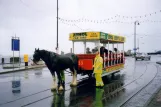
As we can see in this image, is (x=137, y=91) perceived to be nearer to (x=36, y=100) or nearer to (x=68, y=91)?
(x=68, y=91)

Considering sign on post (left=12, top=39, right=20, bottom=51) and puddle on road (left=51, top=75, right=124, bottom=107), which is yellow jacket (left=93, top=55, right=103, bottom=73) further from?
sign on post (left=12, top=39, right=20, bottom=51)

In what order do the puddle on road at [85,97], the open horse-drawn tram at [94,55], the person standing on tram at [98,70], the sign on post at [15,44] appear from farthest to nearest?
the sign on post at [15,44]
the open horse-drawn tram at [94,55]
the person standing on tram at [98,70]
the puddle on road at [85,97]

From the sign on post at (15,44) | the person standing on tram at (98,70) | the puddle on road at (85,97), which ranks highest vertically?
the sign on post at (15,44)

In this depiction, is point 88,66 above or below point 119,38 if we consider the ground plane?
below

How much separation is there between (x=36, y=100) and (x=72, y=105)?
167cm

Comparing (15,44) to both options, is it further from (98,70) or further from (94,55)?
(98,70)

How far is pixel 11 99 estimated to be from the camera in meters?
10.1

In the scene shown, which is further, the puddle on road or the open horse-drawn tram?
the open horse-drawn tram

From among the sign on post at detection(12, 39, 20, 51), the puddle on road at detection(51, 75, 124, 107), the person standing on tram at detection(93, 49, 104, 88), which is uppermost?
the sign on post at detection(12, 39, 20, 51)

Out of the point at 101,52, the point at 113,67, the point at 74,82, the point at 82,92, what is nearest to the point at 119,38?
the point at 113,67

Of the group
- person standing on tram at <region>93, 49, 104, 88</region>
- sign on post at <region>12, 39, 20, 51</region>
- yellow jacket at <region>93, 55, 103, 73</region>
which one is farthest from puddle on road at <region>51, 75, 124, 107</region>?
sign on post at <region>12, 39, 20, 51</region>

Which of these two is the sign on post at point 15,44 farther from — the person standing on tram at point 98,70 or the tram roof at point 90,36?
the person standing on tram at point 98,70

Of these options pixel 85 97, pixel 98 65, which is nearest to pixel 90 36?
pixel 98 65

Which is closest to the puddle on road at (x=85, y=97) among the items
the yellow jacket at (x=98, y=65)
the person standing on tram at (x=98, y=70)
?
the person standing on tram at (x=98, y=70)
